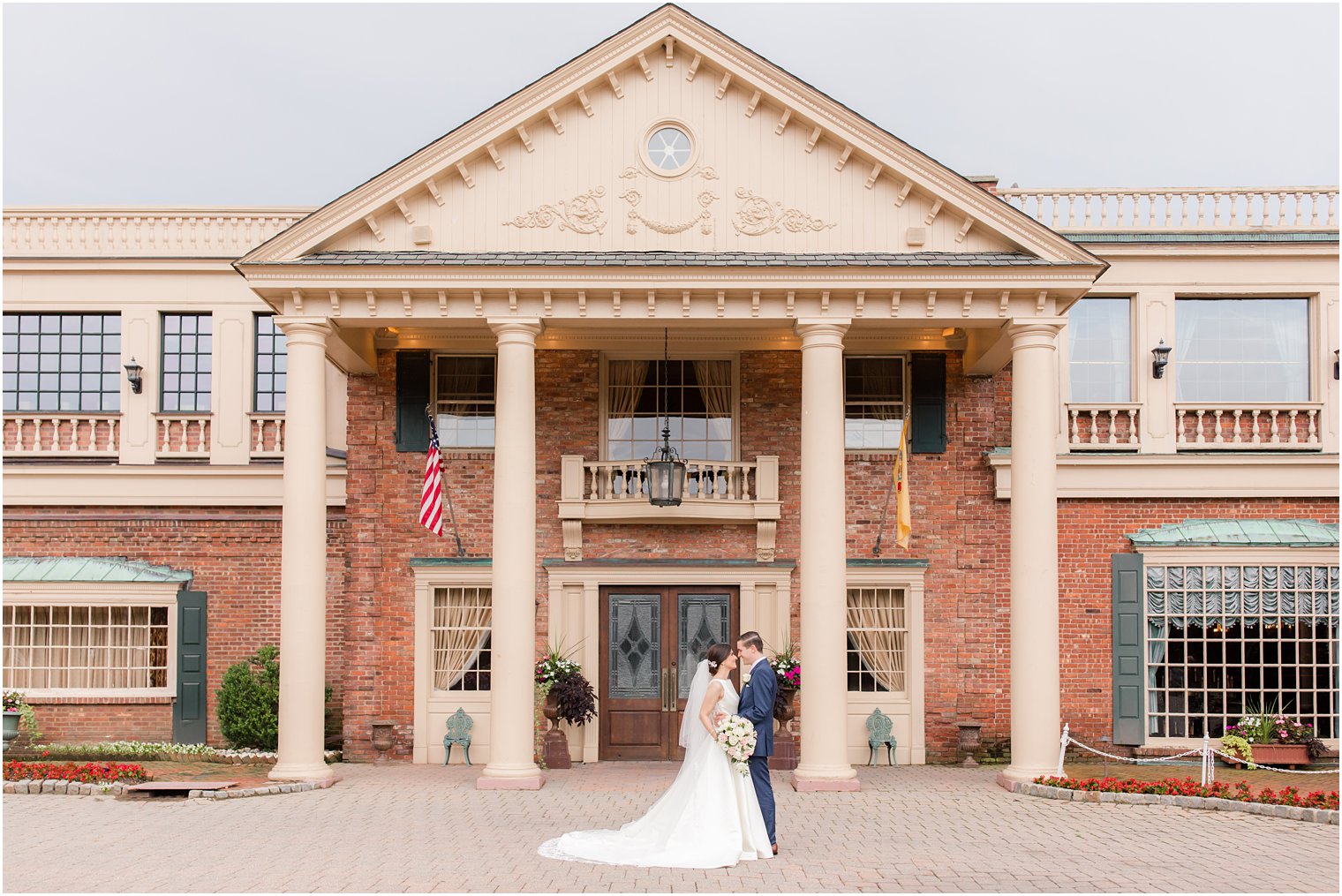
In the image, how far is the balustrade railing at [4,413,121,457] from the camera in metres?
19.0

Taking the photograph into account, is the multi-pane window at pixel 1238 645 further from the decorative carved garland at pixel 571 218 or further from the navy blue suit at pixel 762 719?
the decorative carved garland at pixel 571 218

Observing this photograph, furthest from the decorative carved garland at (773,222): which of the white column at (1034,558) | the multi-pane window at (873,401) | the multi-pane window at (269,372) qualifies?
the multi-pane window at (269,372)

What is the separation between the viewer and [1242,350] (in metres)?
18.4

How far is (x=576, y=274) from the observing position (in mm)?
14711

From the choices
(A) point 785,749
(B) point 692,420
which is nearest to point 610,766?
(A) point 785,749

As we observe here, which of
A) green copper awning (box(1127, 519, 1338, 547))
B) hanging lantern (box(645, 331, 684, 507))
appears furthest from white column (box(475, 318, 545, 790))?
green copper awning (box(1127, 519, 1338, 547))

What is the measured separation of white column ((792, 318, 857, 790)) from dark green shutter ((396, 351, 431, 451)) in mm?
5882

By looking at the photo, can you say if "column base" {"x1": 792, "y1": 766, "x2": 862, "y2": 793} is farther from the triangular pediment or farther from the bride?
the triangular pediment

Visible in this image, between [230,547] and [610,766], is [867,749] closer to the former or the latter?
[610,766]

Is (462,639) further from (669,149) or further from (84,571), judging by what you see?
(669,149)

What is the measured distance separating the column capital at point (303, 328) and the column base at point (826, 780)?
26.2ft

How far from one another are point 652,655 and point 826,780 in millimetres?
3799

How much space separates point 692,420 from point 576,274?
3.94 metres

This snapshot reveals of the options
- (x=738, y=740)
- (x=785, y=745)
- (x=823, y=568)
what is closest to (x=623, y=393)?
(x=823, y=568)
